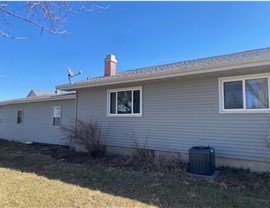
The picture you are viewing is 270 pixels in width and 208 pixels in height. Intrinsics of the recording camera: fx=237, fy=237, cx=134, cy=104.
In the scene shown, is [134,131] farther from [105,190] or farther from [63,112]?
[63,112]

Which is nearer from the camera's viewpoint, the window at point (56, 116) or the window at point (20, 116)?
the window at point (56, 116)

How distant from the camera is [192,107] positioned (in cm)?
812

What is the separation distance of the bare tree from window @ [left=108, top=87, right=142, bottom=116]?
5.03 metres

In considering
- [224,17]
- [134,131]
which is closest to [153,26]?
[224,17]

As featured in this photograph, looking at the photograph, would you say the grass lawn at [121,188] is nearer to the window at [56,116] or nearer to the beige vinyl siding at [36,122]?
the beige vinyl siding at [36,122]

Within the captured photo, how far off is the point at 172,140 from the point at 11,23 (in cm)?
610

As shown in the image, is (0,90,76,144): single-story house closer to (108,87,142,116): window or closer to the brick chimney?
the brick chimney

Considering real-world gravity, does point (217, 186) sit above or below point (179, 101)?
below

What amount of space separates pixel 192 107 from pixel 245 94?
1.73m

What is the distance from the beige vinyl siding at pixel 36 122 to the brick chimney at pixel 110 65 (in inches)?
104

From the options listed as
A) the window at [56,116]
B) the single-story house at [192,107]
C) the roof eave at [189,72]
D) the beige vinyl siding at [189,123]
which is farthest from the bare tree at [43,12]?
the window at [56,116]

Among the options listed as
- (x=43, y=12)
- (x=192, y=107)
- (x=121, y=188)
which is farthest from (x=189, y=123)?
(x=43, y=12)

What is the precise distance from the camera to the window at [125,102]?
31.3 feet

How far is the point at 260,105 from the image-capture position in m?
6.89
